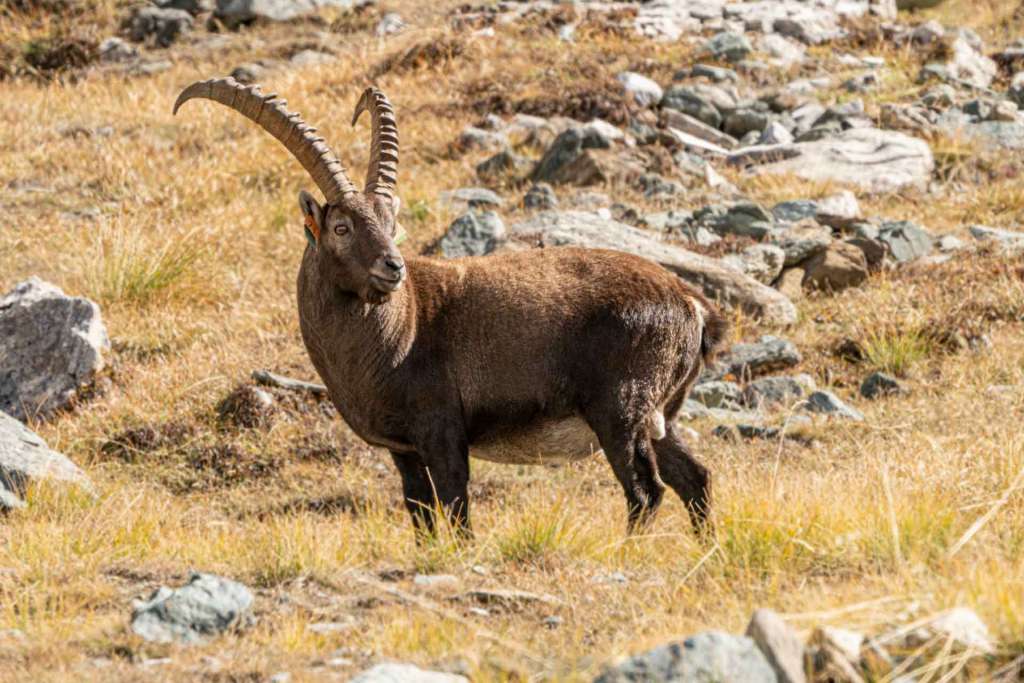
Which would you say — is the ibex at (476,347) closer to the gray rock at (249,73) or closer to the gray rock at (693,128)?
the gray rock at (693,128)

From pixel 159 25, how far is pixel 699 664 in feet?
66.9

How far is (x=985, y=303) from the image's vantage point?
1238 centimetres

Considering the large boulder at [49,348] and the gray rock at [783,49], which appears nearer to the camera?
the large boulder at [49,348]

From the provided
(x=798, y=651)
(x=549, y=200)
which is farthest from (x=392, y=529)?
(x=549, y=200)

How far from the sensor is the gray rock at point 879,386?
1116 cm

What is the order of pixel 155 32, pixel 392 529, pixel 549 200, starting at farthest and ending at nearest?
pixel 155 32
pixel 549 200
pixel 392 529

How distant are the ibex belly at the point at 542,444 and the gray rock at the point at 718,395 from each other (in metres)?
3.20

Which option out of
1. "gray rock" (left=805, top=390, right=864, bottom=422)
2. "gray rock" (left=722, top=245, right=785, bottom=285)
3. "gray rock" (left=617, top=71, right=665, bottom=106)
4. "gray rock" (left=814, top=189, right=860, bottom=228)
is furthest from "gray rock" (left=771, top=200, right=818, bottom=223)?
"gray rock" (left=805, top=390, right=864, bottom=422)

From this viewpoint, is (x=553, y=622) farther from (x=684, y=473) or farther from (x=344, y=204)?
(x=344, y=204)

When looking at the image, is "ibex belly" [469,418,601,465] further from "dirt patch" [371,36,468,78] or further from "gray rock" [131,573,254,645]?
"dirt patch" [371,36,468,78]

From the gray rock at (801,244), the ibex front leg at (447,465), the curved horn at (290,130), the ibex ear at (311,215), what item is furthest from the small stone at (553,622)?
the gray rock at (801,244)

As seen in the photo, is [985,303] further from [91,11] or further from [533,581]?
[91,11]

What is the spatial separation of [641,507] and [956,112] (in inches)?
479

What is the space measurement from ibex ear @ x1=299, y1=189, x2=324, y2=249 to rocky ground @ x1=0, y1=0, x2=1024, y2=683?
1.60 m
